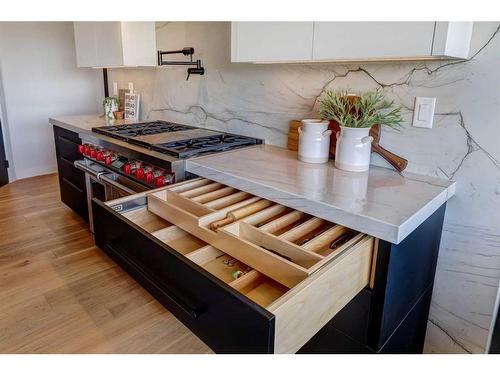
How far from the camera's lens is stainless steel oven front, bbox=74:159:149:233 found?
2.09 meters

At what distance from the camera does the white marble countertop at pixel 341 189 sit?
1.09 metres

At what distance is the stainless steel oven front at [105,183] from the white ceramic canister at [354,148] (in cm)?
103

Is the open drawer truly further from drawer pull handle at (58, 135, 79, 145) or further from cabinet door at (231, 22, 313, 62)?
drawer pull handle at (58, 135, 79, 145)

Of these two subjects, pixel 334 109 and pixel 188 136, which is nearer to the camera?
pixel 334 109

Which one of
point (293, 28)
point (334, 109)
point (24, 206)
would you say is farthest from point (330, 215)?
point (24, 206)

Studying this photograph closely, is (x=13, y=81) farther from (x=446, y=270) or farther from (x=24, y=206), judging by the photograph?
(x=446, y=270)

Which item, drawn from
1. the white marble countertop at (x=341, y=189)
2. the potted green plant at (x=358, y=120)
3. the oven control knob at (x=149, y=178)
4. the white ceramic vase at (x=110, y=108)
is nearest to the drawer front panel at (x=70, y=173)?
the white ceramic vase at (x=110, y=108)

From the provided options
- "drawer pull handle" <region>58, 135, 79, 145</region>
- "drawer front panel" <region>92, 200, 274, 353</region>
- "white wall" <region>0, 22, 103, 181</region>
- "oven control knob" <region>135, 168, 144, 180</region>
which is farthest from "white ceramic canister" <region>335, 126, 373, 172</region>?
"white wall" <region>0, 22, 103, 181</region>

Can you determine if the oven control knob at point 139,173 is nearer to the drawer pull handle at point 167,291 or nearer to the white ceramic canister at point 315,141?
the drawer pull handle at point 167,291

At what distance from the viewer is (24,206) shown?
350 cm

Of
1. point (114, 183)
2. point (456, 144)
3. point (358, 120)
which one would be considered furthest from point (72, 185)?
point (456, 144)

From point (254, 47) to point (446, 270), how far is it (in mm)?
1205

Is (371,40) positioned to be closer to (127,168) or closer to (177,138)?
(177,138)

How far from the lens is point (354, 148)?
1481 mm
